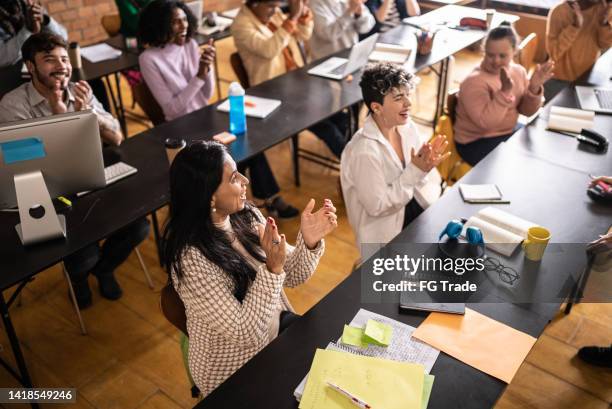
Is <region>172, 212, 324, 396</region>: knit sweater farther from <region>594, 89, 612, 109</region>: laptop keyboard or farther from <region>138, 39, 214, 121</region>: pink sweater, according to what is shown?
<region>594, 89, 612, 109</region>: laptop keyboard

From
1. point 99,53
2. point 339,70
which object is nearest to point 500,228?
point 339,70

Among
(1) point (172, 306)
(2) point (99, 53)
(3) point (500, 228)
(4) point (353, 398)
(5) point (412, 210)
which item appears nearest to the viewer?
(4) point (353, 398)

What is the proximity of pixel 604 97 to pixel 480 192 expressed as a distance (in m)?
1.42

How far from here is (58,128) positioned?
1944 millimetres

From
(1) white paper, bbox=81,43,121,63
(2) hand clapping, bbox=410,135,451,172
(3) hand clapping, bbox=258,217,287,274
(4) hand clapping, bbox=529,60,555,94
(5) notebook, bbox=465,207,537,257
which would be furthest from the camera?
(1) white paper, bbox=81,43,121,63

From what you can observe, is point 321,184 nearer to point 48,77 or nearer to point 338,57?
point 338,57

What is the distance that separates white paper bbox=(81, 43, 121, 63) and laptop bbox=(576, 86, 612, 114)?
119 inches

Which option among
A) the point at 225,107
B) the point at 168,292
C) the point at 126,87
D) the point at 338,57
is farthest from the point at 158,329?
the point at 126,87

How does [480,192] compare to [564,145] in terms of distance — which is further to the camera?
[564,145]

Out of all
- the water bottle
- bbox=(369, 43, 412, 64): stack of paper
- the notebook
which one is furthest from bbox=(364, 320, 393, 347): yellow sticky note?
bbox=(369, 43, 412, 64): stack of paper

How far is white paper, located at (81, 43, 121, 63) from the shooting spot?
390 centimetres

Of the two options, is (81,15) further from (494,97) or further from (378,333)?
(378,333)

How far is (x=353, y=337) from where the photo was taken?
1.59 metres

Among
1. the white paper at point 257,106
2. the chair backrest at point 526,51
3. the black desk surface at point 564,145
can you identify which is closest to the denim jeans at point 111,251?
the white paper at point 257,106
